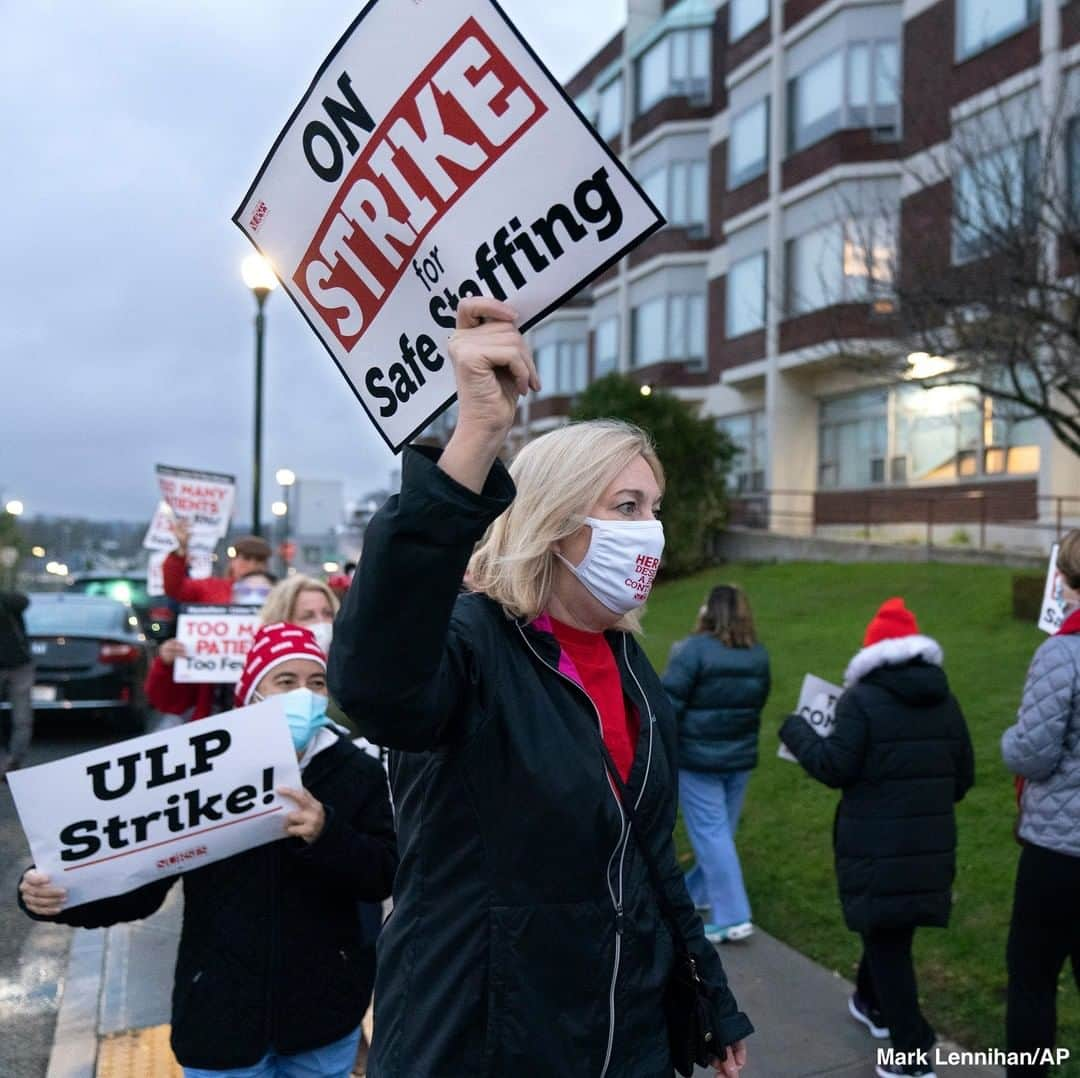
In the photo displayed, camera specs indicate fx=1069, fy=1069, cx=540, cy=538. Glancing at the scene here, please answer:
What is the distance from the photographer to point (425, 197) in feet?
6.91

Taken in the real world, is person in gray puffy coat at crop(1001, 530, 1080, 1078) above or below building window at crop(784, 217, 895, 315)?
below

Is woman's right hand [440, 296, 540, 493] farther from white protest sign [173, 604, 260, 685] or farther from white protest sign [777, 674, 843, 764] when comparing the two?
white protest sign [173, 604, 260, 685]

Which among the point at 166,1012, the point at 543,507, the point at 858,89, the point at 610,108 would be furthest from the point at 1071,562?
the point at 610,108

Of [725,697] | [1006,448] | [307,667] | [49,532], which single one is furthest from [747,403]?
[49,532]

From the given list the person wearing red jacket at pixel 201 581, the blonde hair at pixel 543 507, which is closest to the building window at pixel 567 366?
the person wearing red jacket at pixel 201 581

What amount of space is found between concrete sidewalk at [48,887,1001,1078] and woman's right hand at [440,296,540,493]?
3516 mm

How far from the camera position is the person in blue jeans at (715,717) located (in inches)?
228

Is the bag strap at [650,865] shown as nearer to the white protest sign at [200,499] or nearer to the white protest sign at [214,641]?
the white protest sign at [214,641]

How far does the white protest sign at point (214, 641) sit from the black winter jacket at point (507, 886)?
4.30 metres

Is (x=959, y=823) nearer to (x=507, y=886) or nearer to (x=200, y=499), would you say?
(x=507, y=886)

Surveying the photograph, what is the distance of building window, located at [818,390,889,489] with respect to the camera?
25.3 m

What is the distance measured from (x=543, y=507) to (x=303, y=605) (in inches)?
111

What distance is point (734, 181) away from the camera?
29.4m

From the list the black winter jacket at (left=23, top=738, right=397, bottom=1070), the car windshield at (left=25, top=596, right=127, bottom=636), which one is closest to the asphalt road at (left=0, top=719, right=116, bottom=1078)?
the black winter jacket at (left=23, top=738, right=397, bottom=1070)
